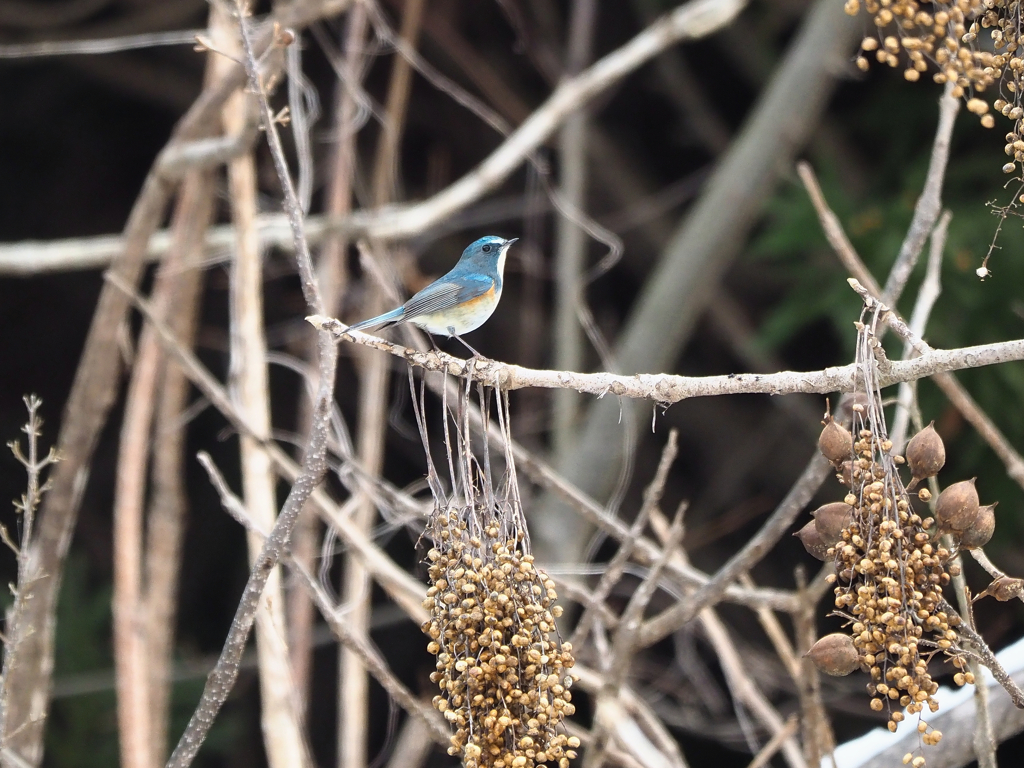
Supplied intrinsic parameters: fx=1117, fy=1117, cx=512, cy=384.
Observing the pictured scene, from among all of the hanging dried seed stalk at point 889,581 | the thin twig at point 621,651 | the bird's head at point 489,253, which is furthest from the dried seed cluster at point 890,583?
the bird's head at point 489,253

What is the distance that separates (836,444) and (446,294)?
153 centimetres

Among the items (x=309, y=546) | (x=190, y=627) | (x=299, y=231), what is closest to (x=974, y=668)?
(x=299, y=231)

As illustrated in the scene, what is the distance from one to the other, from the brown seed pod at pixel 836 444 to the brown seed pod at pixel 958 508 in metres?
0.15

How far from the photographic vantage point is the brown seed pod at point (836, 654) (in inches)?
64.8

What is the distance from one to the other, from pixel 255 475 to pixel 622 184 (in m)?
4.15

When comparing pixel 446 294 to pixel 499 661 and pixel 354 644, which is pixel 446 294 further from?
pixel 499 661

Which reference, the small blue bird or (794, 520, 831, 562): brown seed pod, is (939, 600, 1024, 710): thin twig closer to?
(794, 520, 831, 562): brown seed pod

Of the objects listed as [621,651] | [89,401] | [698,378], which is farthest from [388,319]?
[89,401]

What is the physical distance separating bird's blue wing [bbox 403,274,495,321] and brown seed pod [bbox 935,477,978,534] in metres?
1.52

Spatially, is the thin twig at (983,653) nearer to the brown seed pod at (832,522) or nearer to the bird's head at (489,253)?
the brown seed pod at (832,522)

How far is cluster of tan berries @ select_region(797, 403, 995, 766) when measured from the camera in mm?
1491

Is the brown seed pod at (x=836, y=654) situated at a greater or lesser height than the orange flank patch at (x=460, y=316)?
lesser

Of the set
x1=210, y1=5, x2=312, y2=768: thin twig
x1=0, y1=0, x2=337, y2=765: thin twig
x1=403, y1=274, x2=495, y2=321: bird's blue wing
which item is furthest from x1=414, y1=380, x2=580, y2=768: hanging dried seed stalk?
x1=0, y1=0, x2=337, y2=765: thin twig

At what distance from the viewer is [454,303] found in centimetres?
300
